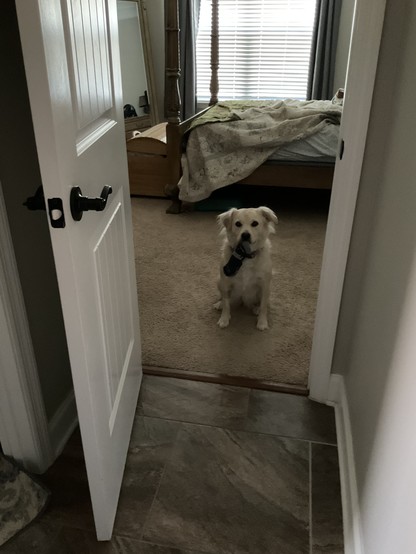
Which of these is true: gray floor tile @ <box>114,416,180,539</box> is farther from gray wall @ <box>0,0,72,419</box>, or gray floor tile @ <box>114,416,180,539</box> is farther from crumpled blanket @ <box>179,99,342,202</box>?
crumpled blanket @ <box>179,99,342,202</box>

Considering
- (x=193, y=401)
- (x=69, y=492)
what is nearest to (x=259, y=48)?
(x=193, y=401)

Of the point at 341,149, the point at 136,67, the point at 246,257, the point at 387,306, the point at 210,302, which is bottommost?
the point at 210,302

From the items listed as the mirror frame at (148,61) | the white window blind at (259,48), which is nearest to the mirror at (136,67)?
the mirror frame at (148,61)

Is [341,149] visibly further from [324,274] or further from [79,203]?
[79,203]

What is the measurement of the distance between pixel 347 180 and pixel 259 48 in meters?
4.41

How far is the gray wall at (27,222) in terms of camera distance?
1.23 meters

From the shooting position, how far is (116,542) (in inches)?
53.1

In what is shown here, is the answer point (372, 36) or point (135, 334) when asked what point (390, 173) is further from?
point (135, 334)

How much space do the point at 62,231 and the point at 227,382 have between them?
1.19 meters

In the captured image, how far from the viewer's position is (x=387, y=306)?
121 cm

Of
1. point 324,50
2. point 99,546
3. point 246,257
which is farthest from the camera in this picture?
point 324,50

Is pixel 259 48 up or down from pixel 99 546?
up

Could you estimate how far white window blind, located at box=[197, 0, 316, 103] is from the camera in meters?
5.14

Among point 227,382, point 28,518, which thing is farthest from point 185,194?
point 28,518
